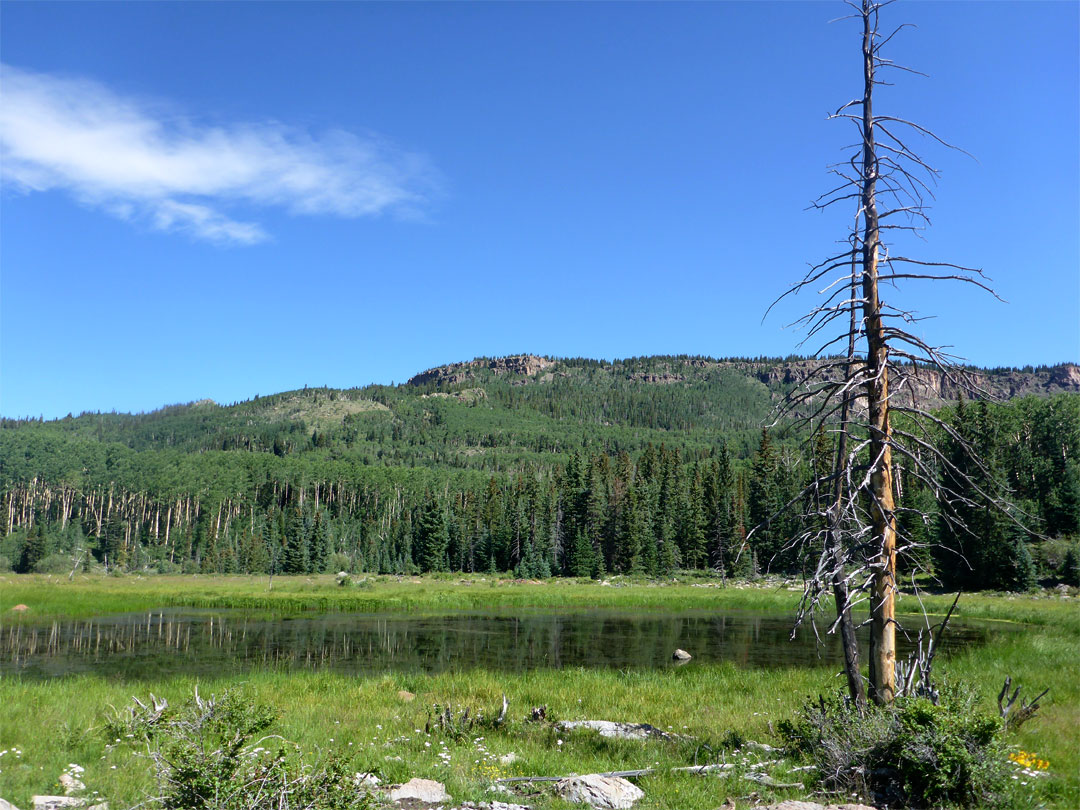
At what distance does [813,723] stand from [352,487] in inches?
6161

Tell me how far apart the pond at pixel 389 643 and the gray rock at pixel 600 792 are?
15.2 metres

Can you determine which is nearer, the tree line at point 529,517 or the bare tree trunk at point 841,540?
the bare tree trunk at point 841,540

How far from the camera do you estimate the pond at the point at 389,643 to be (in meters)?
25.1

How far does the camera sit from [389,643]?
31562 millimetres

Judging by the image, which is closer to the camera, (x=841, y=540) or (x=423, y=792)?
(x=423, y=792)

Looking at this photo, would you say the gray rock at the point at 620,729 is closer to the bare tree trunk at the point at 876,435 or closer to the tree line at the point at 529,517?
the bare tree trunk at the point at 876,435

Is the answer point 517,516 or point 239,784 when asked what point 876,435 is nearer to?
point 239,784

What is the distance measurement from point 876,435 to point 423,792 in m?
8.10

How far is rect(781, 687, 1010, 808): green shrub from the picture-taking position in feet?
27.6

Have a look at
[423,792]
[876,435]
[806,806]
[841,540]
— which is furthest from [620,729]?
[876,435]

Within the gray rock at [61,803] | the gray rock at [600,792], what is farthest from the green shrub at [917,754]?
the gray rock at [61,803]

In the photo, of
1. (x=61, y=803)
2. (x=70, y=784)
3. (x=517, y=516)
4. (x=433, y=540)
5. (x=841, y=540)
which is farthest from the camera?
(x=517, y=516)

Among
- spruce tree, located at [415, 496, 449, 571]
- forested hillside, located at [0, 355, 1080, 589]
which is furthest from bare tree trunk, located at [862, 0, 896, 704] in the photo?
spruce tree, located at [415, 496, 449, 571]

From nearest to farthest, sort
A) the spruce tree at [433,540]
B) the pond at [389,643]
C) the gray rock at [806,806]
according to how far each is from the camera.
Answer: the gray rock at [806,806], the pond at [389,643], the spruce tree at [433,540]
